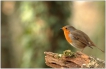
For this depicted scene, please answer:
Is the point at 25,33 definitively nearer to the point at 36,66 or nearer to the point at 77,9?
the point at 36,66

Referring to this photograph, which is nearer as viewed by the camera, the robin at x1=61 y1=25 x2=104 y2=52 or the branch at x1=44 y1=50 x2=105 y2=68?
the branch at x1=44 y1=50 x2=105 y2=68

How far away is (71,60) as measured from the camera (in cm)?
411

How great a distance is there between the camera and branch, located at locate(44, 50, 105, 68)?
12.9 ft

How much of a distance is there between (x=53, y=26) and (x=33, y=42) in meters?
0.72

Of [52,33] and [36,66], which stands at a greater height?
[52,33]

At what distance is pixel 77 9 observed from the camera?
12.5 meters

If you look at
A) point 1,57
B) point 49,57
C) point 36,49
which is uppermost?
point 49,57

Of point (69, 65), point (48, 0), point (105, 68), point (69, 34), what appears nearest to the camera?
point (105, 68)

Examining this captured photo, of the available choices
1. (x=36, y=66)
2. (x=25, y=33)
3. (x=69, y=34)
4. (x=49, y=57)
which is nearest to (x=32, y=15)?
(x=25, y=33)

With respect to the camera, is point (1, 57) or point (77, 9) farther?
point (77, 9)

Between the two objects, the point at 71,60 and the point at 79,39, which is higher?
the point at 79,39

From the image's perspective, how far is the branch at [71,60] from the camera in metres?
3.93

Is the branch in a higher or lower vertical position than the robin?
lower

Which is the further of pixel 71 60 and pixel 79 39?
pixel 79 39
